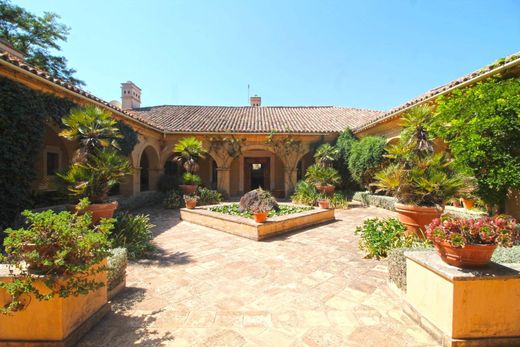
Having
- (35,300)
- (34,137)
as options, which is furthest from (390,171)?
(34,137)

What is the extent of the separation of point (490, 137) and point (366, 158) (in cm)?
620

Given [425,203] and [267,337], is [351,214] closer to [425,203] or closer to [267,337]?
[425,203]

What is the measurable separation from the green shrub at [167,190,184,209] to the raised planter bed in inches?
99.1

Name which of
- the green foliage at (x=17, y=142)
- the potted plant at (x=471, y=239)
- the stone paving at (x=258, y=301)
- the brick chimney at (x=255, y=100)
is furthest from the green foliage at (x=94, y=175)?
the brick chimney at (x=255, y=100)

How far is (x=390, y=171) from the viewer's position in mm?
5289

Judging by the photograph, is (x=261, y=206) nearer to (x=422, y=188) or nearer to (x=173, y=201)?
(x=422, y=188)

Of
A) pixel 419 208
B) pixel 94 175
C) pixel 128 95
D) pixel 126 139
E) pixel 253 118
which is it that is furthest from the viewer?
Result: pixel 128 95

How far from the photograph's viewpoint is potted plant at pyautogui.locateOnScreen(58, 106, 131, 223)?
523 centimetres

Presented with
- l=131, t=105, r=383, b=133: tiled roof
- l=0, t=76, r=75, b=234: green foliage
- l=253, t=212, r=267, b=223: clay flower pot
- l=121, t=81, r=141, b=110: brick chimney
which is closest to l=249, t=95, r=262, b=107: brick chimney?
l=131, t=105, r=383, b=133: tiled roof

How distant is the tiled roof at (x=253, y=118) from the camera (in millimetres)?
13930

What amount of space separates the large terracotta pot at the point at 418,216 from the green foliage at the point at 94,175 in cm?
629

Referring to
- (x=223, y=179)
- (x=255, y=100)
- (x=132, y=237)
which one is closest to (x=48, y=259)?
(x=132, y=237)

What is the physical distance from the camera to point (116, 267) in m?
3.42

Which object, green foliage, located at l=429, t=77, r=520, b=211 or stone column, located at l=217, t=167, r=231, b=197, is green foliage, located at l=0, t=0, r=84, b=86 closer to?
stone column, located at l=217, t=167, r=231, b=197
